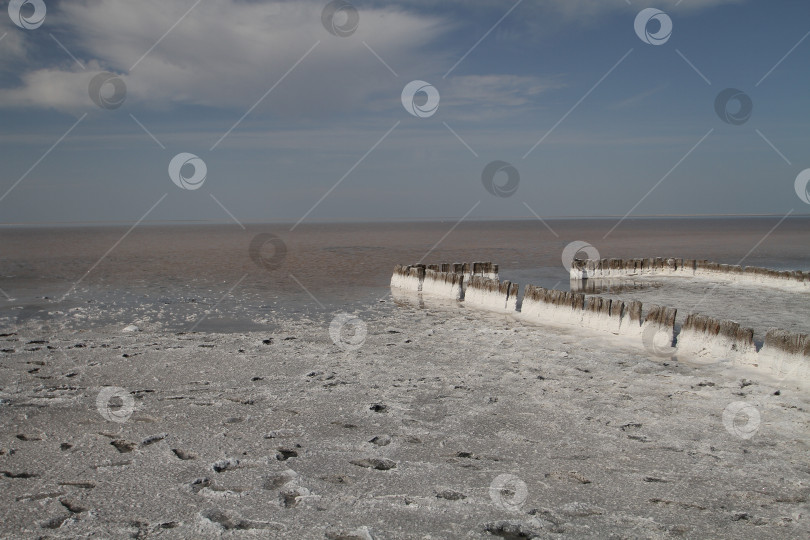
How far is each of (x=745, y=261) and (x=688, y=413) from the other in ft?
93.3

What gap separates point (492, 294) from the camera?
15.2 meters

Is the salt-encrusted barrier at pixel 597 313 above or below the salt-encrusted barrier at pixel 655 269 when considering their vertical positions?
below

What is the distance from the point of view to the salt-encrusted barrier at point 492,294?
48.1 feet

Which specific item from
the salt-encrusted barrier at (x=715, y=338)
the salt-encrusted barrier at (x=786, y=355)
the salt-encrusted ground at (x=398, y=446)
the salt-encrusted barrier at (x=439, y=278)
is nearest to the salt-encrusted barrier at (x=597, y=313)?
the salt-encrusted barrier at (x=715, y=338)

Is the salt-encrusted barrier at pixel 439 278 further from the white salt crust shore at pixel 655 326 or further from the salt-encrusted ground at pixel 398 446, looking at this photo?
the salt-encrusted ground at pixel 398 446

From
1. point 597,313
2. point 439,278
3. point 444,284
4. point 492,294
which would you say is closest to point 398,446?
point 597,313

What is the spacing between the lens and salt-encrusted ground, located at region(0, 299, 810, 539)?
445cm

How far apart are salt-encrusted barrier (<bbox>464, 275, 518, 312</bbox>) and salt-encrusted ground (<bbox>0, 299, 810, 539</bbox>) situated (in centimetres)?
472

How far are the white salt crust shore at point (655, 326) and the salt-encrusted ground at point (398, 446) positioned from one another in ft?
1.77

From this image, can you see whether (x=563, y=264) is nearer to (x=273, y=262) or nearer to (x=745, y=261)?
(x=745, y=261)

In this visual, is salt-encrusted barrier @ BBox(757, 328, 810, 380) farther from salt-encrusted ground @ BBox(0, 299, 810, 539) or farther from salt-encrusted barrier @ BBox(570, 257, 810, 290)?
salt-encrusted barrier @ BBox(570, 257, 810, 290)

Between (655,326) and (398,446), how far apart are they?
6827mm

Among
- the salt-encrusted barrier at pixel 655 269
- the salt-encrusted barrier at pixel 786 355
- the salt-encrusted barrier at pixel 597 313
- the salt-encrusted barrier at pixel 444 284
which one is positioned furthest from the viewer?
the salt-encrusted barrier at pixel 655 269

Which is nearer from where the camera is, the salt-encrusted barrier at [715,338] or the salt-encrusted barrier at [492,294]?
the salt-encrusted barrier at [715,338]
